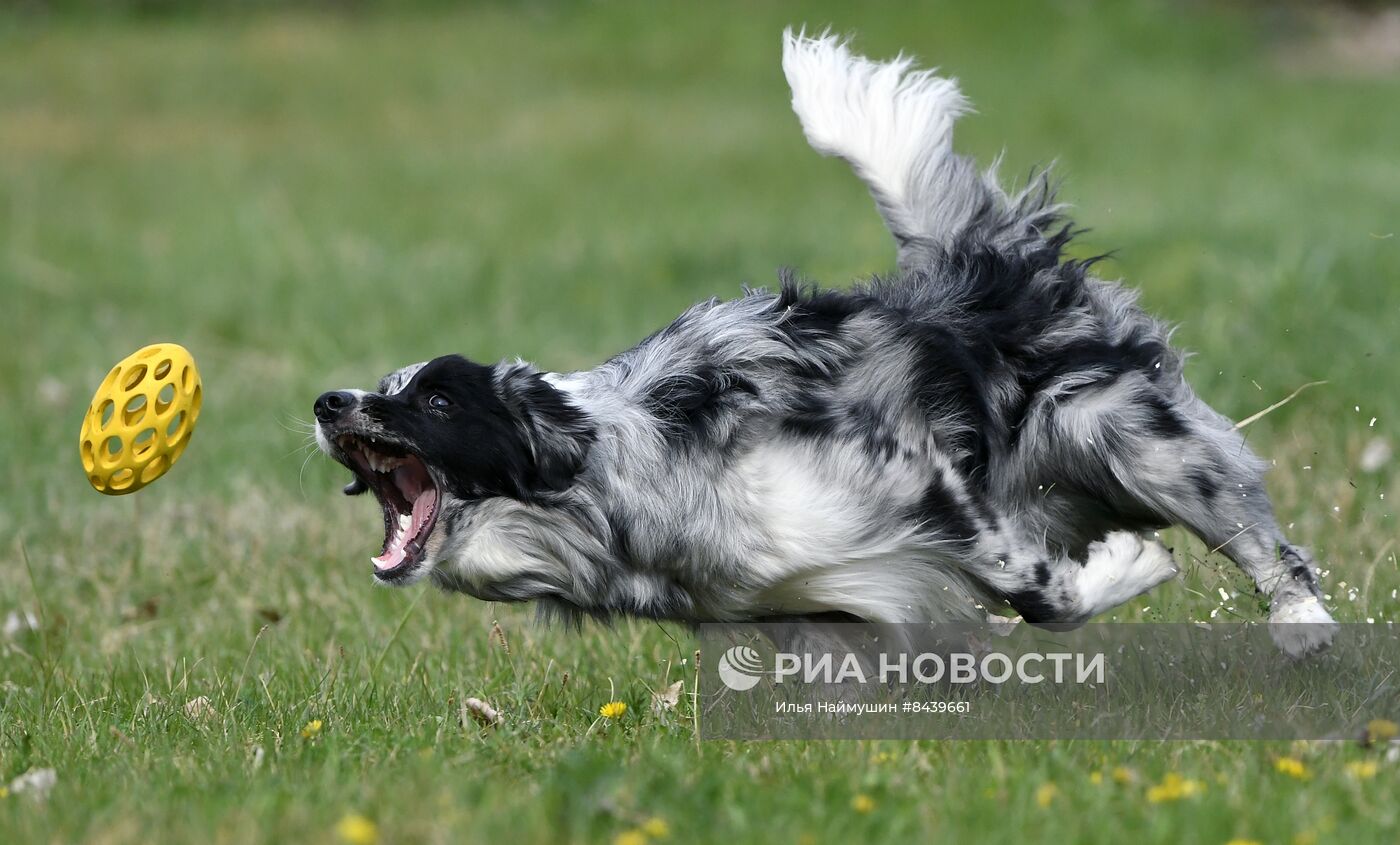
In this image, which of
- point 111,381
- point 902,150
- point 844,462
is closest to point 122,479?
point 111,381

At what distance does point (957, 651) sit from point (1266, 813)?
1.29m

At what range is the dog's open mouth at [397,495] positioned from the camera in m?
3.75

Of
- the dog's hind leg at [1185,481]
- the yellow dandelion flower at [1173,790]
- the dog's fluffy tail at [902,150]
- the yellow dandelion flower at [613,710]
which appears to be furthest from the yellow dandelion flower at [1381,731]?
the dog's fluffy tail at [902,150]

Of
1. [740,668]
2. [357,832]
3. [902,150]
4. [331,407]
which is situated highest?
[902,150]

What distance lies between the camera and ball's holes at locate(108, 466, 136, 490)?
14.4ft

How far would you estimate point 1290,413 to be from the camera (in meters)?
6.93

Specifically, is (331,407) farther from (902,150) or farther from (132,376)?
(902,150)

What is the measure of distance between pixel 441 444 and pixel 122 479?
3.69 ft

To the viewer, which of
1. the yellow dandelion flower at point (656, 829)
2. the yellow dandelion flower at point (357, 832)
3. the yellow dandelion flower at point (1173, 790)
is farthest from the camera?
the yellow dandelion flower at point (1173, 790)

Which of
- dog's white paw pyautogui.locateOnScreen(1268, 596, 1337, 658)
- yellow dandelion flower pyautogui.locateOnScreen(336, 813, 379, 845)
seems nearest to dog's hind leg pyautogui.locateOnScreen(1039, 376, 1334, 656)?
dog's white paw pyautogui.locateOnScreen(1268, 596, 1337, 658)

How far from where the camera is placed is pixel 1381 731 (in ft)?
11.3

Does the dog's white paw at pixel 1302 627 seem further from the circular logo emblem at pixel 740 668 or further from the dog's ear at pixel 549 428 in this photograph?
the dog's ear at pixel 549 428

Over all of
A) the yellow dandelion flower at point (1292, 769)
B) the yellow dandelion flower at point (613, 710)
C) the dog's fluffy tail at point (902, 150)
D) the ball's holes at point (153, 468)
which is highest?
the dog's fluffy tail at point (902, 150)

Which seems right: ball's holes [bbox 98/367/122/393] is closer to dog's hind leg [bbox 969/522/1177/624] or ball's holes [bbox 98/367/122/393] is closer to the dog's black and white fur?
the dog's black and white fur
